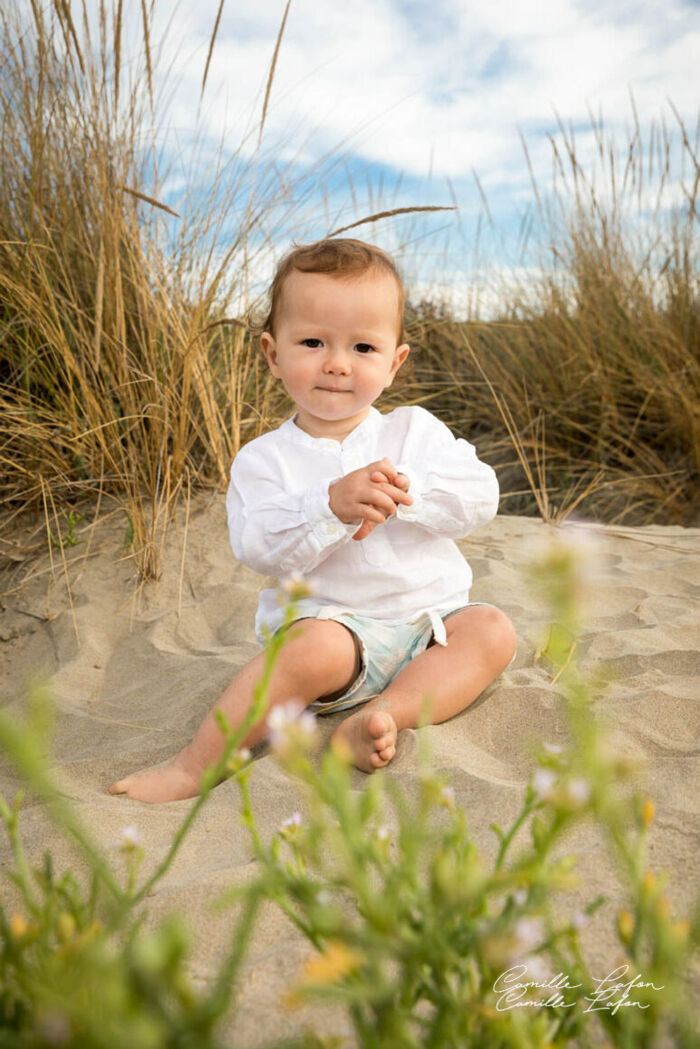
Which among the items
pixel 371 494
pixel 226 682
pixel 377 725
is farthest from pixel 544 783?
pixel 226 682

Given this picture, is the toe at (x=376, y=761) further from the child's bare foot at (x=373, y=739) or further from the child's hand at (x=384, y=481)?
the child's hand at (x=384, y=481)

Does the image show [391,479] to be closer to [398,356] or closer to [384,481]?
[384,481]

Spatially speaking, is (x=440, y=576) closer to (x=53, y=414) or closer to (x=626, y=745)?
(x=626, y=745)

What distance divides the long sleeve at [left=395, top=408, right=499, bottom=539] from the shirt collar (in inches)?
4.1

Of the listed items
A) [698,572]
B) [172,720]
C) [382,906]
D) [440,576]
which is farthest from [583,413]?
[382,906]

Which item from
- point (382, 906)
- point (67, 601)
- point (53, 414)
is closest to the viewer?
point (382, 906)

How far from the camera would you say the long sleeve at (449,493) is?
1.78 m

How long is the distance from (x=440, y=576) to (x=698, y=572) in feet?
3.87

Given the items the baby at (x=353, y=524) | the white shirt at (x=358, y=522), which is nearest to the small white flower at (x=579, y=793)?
the baby at (x=353, y=524)

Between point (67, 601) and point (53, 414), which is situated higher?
point (53, 414)

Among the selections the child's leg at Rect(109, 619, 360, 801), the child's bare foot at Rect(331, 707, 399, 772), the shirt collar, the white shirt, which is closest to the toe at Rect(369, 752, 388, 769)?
the child's bare foot at Rect(331, 707, 399, 772)

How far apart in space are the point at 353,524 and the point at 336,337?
39 cm

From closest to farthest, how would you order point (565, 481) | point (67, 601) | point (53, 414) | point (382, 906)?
point (382, 906) → point (67, 601) → point (53, 414) → point (565, 481)

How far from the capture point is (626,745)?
1.53 metres
